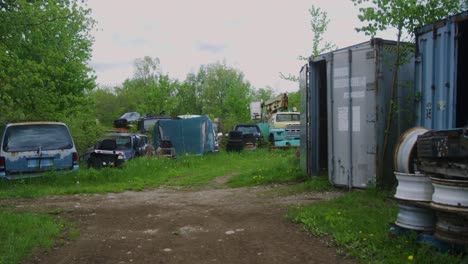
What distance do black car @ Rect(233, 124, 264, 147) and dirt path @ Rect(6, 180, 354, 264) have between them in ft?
47.5

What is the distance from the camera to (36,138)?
448 inches

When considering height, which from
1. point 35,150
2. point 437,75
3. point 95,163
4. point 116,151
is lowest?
point 95,163

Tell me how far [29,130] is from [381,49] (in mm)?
8822

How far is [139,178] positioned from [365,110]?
6.94 meters

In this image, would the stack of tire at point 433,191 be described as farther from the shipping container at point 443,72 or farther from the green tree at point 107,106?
the green tree at point 107,106

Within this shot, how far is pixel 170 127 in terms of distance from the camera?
2025 centimetres

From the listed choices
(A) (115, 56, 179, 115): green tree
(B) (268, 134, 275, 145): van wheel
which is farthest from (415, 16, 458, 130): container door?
(A) (115, 56, 179, 115): green tree

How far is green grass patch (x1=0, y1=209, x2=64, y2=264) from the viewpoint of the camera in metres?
5.29

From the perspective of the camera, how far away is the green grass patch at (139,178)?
35.0 ft

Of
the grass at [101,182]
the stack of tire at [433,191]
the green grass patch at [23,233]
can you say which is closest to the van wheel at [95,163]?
the grass at [101,182]

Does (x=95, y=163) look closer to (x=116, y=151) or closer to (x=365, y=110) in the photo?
(x=116, y=151)

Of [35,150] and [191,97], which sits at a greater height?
[191,97]

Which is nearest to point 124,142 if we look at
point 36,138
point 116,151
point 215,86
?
point 116,151

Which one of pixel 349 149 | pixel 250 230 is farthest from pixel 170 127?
pixel 250 230
